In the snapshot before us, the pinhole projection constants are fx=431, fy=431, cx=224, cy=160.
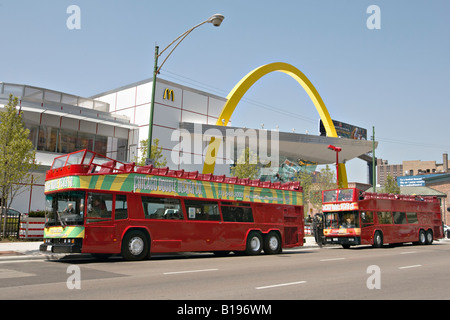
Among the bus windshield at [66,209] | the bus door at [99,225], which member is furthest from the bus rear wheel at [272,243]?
the bus windshield at [66,209]

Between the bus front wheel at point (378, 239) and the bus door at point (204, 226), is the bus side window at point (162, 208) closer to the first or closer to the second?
the bus door at point (204, 226)

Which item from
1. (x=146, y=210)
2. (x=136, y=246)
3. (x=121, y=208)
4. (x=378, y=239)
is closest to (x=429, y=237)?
(x=378, y=239)

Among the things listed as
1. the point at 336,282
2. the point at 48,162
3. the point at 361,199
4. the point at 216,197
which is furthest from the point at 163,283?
the point at 48,162

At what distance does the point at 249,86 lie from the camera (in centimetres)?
4950

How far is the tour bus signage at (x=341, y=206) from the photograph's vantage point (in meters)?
25.3

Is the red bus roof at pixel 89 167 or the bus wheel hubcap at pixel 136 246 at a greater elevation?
the red bus roof at pixel 89 167

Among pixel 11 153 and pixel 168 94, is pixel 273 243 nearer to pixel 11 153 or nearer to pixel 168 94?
pixel 11 153

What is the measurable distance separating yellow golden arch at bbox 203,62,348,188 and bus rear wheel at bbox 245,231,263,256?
19.8 meters

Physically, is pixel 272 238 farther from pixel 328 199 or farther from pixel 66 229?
pixel 66 229

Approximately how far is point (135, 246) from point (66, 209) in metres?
2.66

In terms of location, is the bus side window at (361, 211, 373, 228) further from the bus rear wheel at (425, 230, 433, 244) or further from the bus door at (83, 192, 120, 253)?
the bus door at (83, 192, 120, 253)

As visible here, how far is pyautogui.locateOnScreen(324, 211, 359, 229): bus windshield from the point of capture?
25.5m

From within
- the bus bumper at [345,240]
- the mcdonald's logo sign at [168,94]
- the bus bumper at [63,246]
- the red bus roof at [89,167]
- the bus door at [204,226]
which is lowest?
the bus bumper at [345,240]
